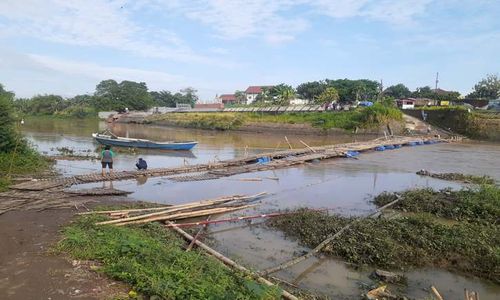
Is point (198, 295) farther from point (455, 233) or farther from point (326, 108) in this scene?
point (326, 108)

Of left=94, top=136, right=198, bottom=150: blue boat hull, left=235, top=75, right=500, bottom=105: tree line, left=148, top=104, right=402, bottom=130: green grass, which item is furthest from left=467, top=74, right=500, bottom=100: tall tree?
left=94, top=136, right=198, bottom=150: blue boat hull

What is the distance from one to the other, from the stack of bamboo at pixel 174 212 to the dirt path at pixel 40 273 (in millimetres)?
1473

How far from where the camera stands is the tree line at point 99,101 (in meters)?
86.4

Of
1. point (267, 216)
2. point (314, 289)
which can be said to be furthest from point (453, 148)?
point (314, 289)

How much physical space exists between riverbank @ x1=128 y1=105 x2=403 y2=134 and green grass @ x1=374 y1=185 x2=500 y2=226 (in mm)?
36256

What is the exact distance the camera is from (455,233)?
952cm

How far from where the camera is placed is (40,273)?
20.1 feet

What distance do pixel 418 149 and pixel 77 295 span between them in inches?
1311

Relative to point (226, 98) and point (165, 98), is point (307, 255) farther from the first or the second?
point (226, 98)

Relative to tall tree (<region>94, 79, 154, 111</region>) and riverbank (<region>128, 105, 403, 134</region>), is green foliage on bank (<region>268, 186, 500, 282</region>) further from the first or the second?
tall tree (<region>94, 79, 154, 111</region>)

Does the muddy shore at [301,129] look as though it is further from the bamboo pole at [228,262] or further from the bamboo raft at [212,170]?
the bamboo pole at [228,262]

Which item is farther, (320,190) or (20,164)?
(20,164)

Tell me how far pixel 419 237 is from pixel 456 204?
3877 millimetres

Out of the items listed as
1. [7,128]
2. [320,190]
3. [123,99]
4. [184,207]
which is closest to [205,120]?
[123,99]
